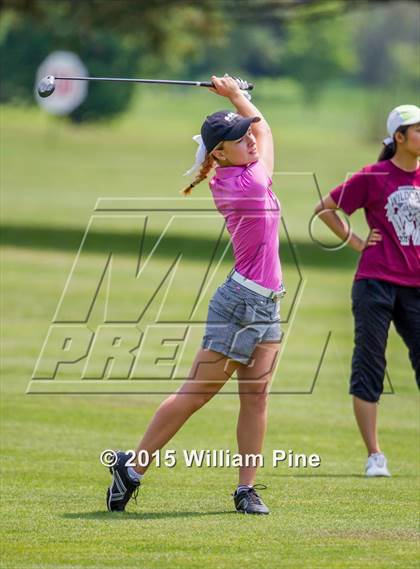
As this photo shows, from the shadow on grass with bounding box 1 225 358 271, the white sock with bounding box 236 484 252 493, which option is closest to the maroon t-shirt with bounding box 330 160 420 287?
the white sock with bounding box 236 484 252 493

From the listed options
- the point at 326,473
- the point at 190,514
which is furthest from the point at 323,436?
the point at 190,514

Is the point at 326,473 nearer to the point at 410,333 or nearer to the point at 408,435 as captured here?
the point at 410,333

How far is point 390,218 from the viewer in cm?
968

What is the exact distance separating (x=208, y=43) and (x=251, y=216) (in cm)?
4253

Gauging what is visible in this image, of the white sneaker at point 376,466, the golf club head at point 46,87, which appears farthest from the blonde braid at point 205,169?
the white sneaker at point 376,466

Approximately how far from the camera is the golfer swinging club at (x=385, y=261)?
31.8ft

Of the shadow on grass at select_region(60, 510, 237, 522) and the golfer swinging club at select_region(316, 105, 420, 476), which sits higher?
the golfer swinging club at select_region(316, 105, 420, 476)

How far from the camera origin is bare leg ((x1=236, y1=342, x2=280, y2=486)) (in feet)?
27.0

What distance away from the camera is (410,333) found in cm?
980

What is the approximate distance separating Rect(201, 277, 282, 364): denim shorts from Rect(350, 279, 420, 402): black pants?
1.70 metres

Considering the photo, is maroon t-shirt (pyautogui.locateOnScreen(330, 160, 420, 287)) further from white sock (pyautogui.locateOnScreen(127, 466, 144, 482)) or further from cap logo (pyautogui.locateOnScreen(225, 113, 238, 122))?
white sock (pyautogui.locateOnScreen(127, 466, 144, 482))

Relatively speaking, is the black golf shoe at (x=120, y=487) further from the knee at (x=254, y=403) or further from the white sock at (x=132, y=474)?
the knee at (x=254, y=403)

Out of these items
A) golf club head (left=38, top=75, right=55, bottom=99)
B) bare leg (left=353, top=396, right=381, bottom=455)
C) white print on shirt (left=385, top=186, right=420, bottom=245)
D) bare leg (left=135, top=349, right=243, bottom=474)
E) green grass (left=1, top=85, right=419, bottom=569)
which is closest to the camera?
green grass (left=1, top=85, right=419, bottom=569)

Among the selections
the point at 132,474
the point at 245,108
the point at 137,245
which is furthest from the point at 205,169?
the point at 137,245
